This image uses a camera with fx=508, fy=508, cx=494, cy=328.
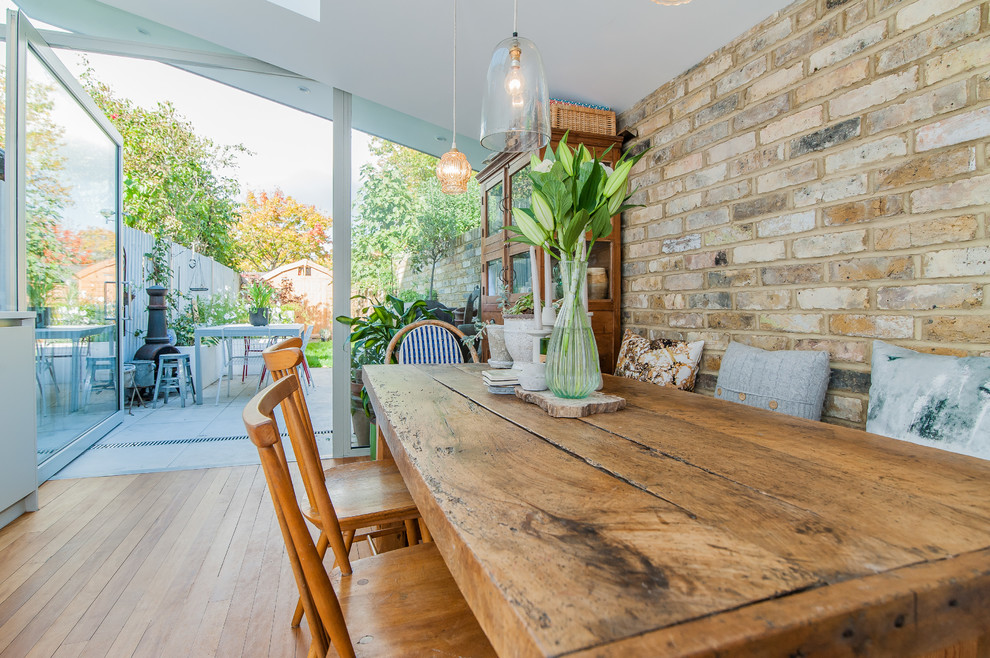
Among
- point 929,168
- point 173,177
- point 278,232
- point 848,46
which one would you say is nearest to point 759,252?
point 929,168

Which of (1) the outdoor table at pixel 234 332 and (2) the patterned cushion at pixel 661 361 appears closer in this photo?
(2) the patterned cushion at pixel 661 361

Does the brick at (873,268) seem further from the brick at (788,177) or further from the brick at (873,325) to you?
the brick at (788,177)

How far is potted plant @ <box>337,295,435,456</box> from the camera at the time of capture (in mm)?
3354

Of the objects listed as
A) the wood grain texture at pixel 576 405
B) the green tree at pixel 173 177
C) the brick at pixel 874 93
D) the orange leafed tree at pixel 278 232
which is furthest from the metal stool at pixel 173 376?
the brick at pixel 874 93

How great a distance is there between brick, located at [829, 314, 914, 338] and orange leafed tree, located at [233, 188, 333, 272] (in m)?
3.06

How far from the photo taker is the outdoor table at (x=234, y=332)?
13.3 ft

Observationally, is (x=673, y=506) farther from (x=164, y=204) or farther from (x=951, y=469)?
(x=164, y=204)

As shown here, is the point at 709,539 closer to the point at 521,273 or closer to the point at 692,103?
the point at 692,103

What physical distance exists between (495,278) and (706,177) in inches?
58.3

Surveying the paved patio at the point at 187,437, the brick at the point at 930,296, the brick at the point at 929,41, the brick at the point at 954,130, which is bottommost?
the paved patio at the point at 187,437

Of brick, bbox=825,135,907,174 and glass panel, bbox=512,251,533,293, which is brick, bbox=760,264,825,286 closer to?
brick, bbox=825,135,907,174

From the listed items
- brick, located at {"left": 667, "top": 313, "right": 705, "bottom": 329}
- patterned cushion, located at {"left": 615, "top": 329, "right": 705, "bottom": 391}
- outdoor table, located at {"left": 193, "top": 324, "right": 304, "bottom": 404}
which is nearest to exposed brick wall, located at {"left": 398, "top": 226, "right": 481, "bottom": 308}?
outdoor table, located at {"left": 193, "top": 324, "right": 304, "bottom": 404}

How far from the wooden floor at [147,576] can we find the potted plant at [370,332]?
2.81 feet

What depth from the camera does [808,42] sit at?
1880 millimetres
